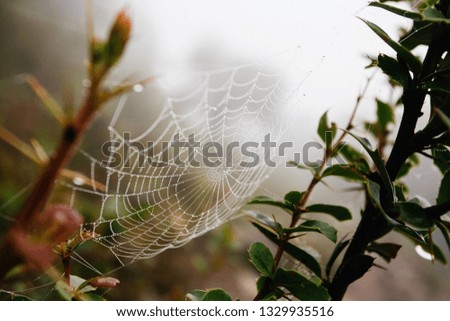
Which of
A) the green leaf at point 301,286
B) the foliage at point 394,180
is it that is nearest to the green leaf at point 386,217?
the foliage at point 394,180

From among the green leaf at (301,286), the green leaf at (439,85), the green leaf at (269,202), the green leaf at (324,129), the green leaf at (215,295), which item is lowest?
the green leaf at (215,295)

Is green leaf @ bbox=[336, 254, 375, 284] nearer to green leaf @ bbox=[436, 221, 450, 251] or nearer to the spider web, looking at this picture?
green leaf @ bbox=[436, 221, 450, 251]

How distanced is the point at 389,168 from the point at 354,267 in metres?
0.12

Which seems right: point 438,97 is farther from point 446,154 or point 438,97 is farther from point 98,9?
point 98,9

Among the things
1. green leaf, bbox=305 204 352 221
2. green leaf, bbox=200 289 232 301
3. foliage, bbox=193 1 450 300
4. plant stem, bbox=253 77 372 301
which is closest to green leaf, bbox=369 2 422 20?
foliage, bbox=193 1 450 300

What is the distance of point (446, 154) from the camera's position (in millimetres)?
499

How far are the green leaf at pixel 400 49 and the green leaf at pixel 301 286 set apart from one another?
257 millimetres

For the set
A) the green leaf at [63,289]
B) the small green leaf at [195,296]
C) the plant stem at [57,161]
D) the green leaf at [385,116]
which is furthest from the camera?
the green leaf at [385,116]

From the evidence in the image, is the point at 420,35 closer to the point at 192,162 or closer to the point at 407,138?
the point at 407,138

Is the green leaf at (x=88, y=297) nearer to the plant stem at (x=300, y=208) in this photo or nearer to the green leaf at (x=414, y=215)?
the plant stem at (x=300, y=208)

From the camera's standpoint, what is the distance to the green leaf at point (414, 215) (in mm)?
382

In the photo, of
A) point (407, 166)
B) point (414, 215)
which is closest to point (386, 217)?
point (414, 215)

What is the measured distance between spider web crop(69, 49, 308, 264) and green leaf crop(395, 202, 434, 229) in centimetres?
25

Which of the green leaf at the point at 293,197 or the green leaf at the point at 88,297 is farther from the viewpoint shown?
the green leaf at the point at 293,197
